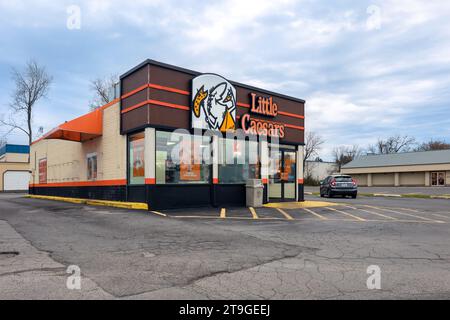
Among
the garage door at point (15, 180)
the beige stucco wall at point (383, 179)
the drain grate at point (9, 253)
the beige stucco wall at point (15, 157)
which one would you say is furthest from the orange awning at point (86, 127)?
the beige stucco wall at point (383, 179)

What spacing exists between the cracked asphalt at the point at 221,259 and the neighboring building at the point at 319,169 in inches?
2701

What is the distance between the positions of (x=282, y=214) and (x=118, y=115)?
8278 millimetres

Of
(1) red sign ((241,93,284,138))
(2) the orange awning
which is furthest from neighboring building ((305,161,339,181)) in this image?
(2) the orange awning

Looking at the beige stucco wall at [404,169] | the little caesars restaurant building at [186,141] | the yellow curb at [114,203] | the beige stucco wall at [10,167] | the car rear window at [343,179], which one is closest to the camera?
the yellow curb at [114,203]

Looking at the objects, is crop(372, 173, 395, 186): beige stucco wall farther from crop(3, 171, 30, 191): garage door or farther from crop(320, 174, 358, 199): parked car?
crop(3, 171, 30, 191): garage door

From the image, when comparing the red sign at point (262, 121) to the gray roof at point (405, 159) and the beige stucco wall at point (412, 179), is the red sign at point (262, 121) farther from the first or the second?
the beige stucco wall at point (412, 179)

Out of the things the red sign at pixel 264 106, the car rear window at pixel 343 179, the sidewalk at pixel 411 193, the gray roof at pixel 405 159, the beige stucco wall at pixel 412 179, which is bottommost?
the sidewalk at pixel 411 193

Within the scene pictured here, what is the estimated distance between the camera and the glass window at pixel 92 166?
17547 millimetres

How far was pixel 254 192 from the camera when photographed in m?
15.6

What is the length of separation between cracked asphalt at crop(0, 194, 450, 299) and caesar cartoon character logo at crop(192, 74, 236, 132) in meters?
5.66

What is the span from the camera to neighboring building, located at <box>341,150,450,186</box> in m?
52.6

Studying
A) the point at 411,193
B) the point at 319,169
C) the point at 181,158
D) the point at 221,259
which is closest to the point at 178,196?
the point at 181,158

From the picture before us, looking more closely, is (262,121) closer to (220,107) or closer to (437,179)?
(220,107)
